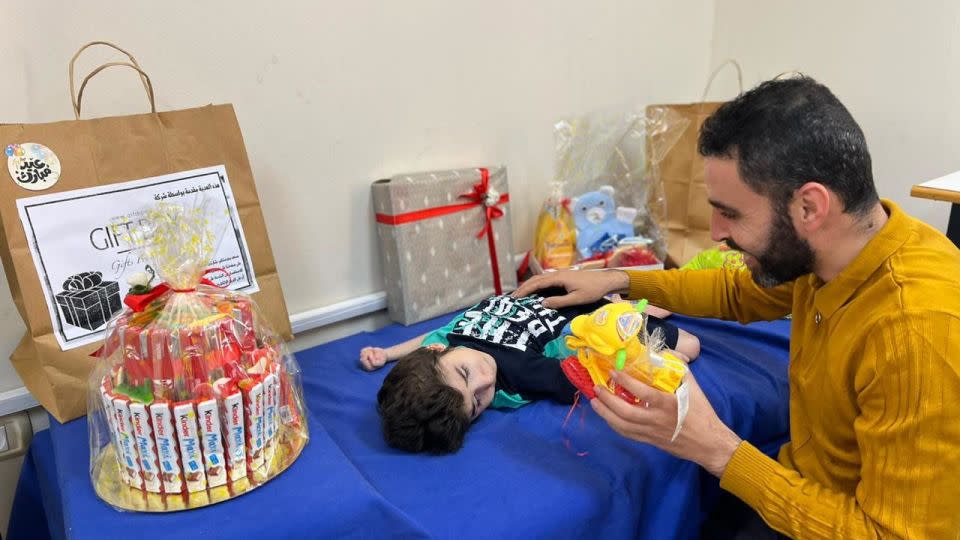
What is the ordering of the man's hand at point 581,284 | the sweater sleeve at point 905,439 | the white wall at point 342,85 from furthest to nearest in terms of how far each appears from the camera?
1. the man's hand at point 581,284
2. the white wall at point 342,85
3. the sweater sleeve at point 905,439

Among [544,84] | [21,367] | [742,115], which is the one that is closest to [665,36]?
[544,84]

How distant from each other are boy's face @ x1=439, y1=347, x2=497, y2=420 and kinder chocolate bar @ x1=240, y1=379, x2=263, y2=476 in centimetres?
41

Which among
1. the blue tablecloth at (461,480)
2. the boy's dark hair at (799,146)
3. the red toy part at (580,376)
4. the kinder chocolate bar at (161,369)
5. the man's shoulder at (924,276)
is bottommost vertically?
the blue tablecloth at (461,480)

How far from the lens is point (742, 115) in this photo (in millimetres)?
999

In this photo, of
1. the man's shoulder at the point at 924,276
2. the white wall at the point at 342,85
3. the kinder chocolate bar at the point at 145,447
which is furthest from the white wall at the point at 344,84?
the man's shoulder at the point at 924,276

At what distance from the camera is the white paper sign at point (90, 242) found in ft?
3.82

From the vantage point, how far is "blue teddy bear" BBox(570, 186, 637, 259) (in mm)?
2008

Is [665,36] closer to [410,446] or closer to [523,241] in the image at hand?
[523,241]

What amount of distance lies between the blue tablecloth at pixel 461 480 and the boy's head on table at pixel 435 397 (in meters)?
0.03

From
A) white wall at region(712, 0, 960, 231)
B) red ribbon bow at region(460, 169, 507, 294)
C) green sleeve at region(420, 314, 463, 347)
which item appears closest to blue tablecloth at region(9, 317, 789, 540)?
green sleeve at region(420, 314, 463, 347)

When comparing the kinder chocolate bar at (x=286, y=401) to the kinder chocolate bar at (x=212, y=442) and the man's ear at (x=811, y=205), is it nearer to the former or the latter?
the kinder chocolate bar at (x=212, y=442)

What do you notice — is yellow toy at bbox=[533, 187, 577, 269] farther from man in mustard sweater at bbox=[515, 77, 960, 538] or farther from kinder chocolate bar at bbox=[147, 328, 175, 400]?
kinder chocolate bar at bbox=[147, 328, 175, 400]

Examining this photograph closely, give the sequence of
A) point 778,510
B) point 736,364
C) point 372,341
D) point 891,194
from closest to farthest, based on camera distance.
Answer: point 778,510 < point 736,364 < point 372,341 < point 891,194

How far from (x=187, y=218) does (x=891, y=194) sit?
2157 mm
